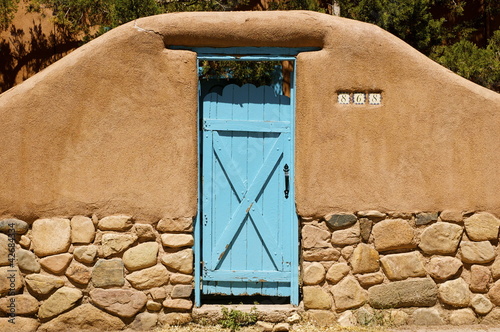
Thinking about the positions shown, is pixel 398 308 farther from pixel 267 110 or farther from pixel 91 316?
pixel 91 316

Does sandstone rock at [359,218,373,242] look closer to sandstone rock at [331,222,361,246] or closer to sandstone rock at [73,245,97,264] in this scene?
sandstone rock at [331,222,361,246]

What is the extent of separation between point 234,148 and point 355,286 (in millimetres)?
1622

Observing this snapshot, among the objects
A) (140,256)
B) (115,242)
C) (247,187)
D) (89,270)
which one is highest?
(247,187)

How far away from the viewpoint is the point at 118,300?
4.82m

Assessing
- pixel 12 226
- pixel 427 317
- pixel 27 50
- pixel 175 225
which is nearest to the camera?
pixel 12 226

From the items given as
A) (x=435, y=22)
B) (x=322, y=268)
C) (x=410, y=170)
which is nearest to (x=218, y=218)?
(x=322, y=268)

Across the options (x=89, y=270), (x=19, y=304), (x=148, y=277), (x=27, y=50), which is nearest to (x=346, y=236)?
(x=148, y=277)

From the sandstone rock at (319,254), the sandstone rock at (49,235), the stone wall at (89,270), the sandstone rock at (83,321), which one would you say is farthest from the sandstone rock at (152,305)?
the sandstone rock at (319,254)

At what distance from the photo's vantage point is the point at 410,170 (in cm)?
488

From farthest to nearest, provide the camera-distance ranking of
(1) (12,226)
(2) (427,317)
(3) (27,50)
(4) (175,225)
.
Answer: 1. (3) (27,50)
2. (2) (427,317)
3. (4) (175,225)
4. (1) (12,226)

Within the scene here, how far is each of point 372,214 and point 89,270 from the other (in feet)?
8.21

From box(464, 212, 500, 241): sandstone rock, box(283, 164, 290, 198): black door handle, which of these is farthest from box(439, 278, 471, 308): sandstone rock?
box(283, 164, 290, 198): black door handle

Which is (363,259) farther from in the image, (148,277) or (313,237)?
(148,277)

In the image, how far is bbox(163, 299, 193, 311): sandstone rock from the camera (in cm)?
488
